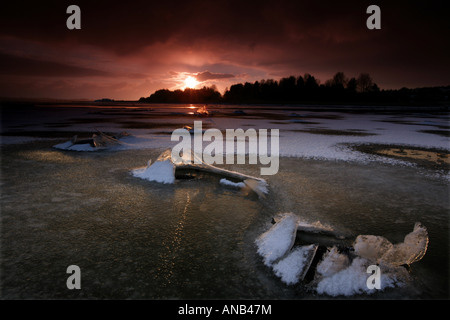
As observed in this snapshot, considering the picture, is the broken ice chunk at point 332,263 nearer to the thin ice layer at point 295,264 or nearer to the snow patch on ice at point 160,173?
the thin ice layer at point 295,264

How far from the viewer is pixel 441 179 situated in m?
5.85

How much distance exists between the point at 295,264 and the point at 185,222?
1721 mm

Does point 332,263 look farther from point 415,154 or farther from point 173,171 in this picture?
point 415,154

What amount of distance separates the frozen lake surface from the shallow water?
0.05ft

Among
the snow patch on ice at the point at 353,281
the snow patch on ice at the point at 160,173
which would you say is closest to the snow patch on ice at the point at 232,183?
the snow patch on ice at the point at 160,173

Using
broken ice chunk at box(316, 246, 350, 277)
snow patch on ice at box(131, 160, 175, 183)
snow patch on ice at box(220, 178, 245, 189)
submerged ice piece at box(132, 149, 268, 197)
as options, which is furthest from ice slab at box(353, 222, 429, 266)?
snow patch on ice at box(131, 160, 175, 183)

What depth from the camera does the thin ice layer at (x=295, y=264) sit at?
247 centimetres

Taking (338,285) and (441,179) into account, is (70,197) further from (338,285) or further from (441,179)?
(441,179)

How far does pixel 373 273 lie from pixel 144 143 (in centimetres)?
952

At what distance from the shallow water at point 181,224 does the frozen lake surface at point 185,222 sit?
0.05ft

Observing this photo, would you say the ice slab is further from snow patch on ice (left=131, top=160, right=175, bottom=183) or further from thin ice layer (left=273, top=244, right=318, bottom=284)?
snow patch on ice (left=131, top=160, right=175, bottom=183)

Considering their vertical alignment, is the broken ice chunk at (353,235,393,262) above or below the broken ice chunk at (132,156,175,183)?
below

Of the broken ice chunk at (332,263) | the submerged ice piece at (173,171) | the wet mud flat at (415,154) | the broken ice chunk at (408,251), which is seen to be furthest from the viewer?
the wet mud flat at (415,154)

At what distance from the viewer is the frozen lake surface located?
2422mm
